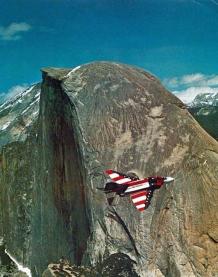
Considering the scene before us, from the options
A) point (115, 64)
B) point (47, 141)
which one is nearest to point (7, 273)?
point (47, 141)

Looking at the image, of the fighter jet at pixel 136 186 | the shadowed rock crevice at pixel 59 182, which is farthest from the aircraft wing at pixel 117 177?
the shadowed rock crevice at pixel 59 182

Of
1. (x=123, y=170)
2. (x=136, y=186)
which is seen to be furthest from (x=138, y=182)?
(x=123, y=170)

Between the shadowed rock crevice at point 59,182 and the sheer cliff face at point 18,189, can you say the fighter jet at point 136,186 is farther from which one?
the sheer cliff face at point 18,189

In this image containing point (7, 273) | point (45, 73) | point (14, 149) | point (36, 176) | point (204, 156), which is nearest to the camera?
point (204, 156)

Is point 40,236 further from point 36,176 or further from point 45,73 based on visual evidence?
point 45,73

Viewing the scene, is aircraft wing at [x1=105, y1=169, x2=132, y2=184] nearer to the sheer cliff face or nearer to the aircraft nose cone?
the aircraft nose cone

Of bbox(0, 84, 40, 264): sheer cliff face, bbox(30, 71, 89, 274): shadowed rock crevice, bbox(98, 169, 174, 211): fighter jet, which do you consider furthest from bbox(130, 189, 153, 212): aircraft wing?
bbox(0, 84, 40, 264): sheer cliff face

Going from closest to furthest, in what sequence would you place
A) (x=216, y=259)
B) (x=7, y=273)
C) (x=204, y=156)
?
(x=216, y=259), (x=204, y=156), (x=7, y=273)
